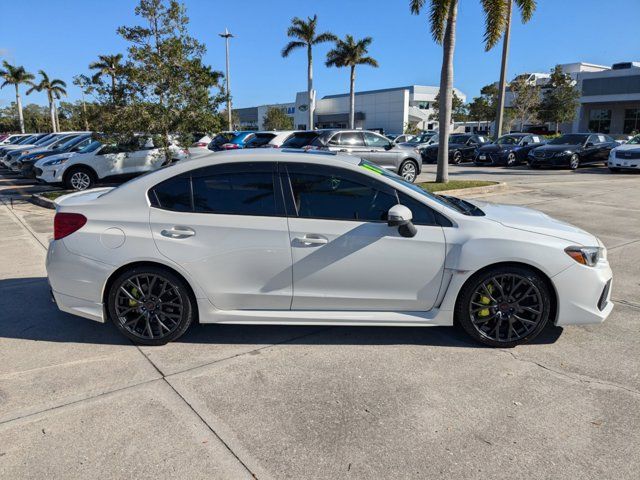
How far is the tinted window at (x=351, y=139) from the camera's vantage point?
14.1 metres

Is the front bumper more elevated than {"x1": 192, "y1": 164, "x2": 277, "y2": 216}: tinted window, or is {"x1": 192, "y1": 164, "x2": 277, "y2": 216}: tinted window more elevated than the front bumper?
{"x1": 192, "y1": 164, "x2": 277, "y2": 216}: tinted window

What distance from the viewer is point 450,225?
154 inches

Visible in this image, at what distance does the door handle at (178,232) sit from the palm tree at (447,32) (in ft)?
37.2

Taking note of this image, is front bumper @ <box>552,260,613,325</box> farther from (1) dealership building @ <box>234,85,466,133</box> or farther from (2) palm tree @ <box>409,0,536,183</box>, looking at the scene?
(1) dealership building @ <box>234,85,466,133</box>

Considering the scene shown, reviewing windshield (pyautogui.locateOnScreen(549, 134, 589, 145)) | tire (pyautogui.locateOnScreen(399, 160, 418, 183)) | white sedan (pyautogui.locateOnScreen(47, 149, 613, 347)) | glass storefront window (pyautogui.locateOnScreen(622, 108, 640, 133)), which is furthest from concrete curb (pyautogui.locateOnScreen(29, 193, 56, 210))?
glass storefront window (pyautogui.locateOnScreen(622, 108, 640, 133))

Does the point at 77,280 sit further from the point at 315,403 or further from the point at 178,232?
the point at 315,403

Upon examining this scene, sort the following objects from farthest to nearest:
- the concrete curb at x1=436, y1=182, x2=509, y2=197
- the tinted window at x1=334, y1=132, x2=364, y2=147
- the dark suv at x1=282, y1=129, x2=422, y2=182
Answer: the tinted window at x1=334, y1=132, x2=364, y2=147 < the dark suv at x1=282, y1=129, x2=422, y2=182 < the concrete curb at x1=436, y1=182, x2=509, y2=197

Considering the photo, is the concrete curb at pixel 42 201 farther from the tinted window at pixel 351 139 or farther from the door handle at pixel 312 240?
the door handle at pixel 312 240

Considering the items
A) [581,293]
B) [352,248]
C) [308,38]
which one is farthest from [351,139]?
[308,38]

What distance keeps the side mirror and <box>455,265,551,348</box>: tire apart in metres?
0.64

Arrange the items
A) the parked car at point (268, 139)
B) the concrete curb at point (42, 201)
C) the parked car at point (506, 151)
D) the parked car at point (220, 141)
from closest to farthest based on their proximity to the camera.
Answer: the concrete curb at point (42, 201) → the parked car at point (268, 139) → the parked car at point (220, 141) → the parked car at point (506, 151)

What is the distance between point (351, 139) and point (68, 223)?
11.0m

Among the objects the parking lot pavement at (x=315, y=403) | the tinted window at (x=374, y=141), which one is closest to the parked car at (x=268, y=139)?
the tinted window at (x=374, y=141)

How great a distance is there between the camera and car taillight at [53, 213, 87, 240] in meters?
4.00
